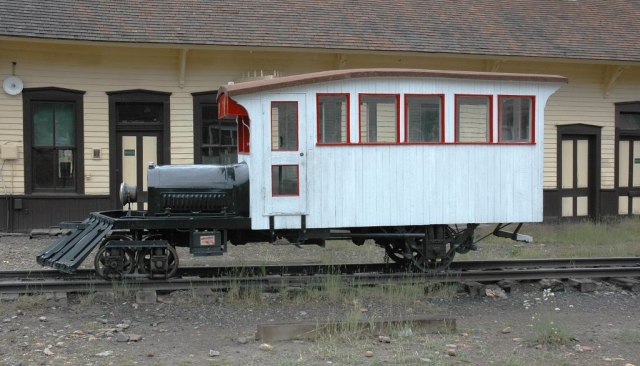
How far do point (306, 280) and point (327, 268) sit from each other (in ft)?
3.00

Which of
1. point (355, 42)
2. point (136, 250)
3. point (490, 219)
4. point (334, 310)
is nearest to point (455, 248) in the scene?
point (490, 219)

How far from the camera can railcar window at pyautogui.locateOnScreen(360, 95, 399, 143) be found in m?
8.31

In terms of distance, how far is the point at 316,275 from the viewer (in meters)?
8.70

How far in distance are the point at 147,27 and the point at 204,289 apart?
7863 millimetres

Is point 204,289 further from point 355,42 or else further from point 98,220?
point 355,42

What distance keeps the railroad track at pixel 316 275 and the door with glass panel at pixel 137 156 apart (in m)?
5.97

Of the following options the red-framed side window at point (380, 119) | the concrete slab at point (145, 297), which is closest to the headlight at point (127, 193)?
the concrete slab at point (145, 297)

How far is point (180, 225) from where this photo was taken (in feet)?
26.8

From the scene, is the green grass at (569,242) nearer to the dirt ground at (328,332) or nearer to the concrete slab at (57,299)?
the dirt ground at (328,332)

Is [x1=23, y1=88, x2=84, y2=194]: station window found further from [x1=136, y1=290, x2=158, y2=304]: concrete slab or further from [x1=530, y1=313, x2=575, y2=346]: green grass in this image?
[x1=530, y1=313, x2=575, y2=346]: green grass

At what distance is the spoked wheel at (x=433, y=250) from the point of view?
8.92m

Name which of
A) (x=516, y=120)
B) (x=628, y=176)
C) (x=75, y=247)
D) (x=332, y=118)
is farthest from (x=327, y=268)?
(x=628, y=176)

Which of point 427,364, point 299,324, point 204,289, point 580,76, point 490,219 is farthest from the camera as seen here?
point 580,76

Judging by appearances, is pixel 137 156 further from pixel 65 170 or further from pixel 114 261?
pixel 114 261
